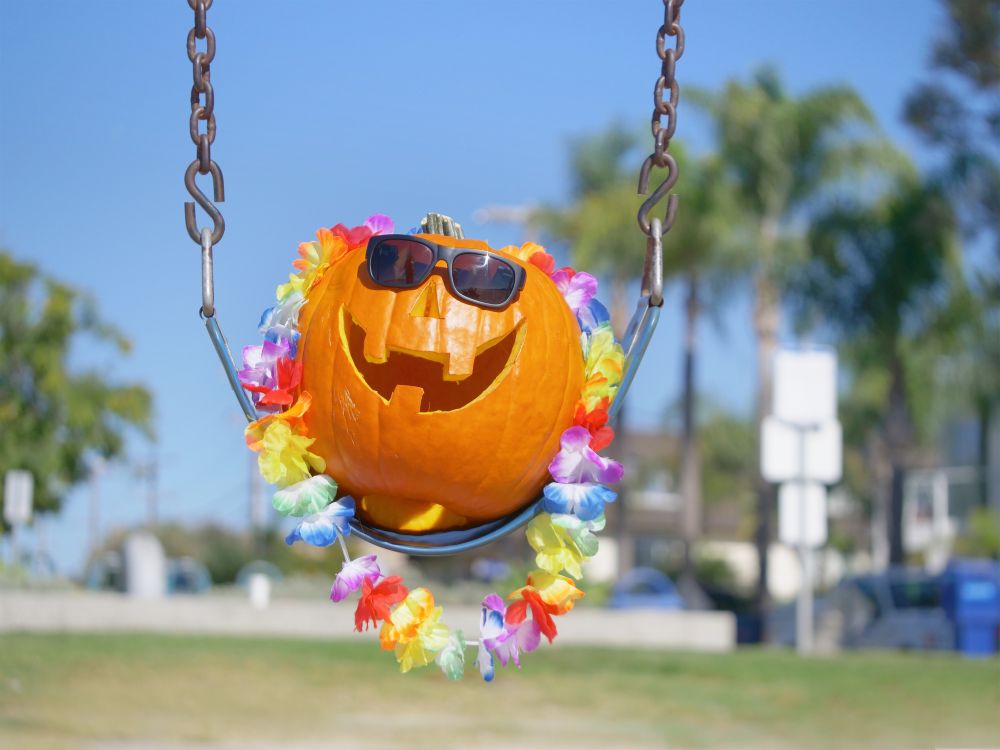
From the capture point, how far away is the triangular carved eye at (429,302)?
2391mm

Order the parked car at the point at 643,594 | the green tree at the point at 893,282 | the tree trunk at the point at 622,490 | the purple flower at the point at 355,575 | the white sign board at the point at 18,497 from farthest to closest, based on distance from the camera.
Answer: the tree trunk at the point at 622,490
the parked car at the point at 643,594
the green tree at the point at 893,282
the white sign board at the point at 18,497
the purple flower at the point at 355,575

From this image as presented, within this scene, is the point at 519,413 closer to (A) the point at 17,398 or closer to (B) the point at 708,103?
(A) the point at 17,398

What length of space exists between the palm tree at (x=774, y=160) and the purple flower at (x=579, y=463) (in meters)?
24.6

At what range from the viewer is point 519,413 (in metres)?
2.44

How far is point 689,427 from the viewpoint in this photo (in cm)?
3005

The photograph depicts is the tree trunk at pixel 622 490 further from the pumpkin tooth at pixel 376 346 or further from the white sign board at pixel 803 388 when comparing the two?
the pumpkin tooth at pixel 376 346

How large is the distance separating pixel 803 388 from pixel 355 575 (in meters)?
15.4

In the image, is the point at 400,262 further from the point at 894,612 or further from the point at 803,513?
the point at 894,612

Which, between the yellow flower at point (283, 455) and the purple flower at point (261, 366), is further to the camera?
the purple flower at point (261, 366)

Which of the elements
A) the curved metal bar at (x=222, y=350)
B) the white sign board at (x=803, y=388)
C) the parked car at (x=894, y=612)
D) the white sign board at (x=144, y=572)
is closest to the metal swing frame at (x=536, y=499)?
the curved metal bar at (x=222, y=350)

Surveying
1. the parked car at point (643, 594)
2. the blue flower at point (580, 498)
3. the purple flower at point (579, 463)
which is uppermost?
the purple flower at point (579, 463)

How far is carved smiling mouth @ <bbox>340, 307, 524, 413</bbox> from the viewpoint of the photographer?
97.0 inches

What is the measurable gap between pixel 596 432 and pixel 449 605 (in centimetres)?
1834

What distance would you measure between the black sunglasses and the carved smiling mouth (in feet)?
0.32
